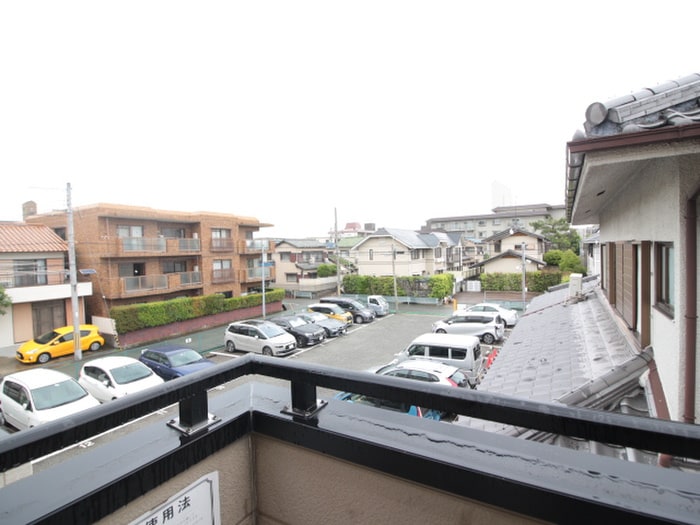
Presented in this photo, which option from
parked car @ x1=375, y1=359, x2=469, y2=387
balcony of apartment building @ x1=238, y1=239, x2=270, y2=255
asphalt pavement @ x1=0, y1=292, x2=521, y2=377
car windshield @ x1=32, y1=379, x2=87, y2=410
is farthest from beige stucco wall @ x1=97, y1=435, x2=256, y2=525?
balcony of apartment building @ x1=238, y1=239, x2=270, y2=255

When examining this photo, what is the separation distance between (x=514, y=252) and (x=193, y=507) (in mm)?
29582

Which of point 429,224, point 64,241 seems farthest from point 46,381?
point 429,224

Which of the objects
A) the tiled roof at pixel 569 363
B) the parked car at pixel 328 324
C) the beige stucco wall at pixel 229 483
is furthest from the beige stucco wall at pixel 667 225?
the parked car at pixel 328 324

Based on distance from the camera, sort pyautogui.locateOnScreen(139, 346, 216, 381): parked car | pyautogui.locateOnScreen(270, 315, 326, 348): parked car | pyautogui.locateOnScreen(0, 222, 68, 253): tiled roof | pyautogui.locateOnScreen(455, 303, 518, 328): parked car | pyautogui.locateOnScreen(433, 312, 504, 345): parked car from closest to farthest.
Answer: pyautogui.locateOnScreen(139, 346, 216, 381): parked car < pyautogui.locateOnScreen(433, 312, 504, 345): parked car < pyautogui.locateOnScreen(0, 222, 68, 253): tiled roof < pyautogui.locateOnScreen(270, 315, 326, 348): parked car < pyautogui.locateOnScreen(455, 303, 518, 328): parked car

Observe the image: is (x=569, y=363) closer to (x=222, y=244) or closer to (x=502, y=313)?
(x=502, y=313)

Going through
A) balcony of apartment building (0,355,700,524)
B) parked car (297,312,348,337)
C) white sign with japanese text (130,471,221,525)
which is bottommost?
parked car (297,312,348,337)

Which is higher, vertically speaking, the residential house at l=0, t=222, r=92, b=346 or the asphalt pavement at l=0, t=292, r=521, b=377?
the residential house at l=0, t=222, r=92, b=346

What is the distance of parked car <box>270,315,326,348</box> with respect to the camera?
51.0 feet

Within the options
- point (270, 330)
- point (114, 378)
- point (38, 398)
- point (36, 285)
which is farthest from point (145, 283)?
point (38, 398)

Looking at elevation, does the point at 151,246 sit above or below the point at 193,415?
above

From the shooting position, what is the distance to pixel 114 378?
9.22 meters

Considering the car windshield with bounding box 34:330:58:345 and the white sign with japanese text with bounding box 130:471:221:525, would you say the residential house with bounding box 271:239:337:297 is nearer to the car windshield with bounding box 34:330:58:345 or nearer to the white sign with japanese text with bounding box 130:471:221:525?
the car windshield with bounding box 34:330:58:345

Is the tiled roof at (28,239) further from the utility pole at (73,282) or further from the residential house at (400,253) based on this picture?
the residential house at (400,253)

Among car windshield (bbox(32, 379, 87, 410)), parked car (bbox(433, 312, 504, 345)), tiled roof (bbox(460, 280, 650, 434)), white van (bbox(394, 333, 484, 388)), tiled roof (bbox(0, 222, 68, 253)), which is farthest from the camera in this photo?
tiled roof (bbox(0, 222, 68, 253))
